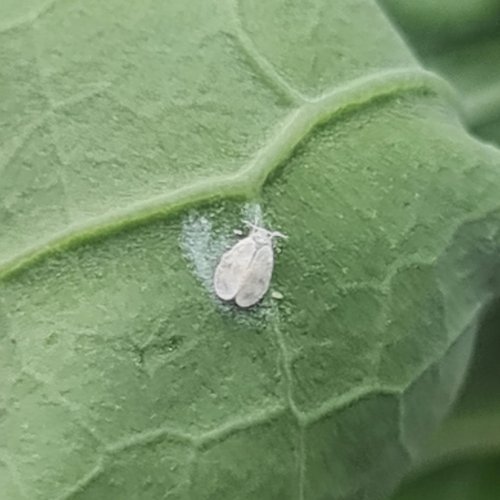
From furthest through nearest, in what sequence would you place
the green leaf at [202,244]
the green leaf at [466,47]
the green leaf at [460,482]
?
the green leaf at [460,482]
the green leaf at [466,47]
the green leaf at [202,244]

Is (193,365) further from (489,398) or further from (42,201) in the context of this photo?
(489,398)

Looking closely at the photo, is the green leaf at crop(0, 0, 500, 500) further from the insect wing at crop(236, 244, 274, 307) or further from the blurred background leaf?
the blurred background leaf

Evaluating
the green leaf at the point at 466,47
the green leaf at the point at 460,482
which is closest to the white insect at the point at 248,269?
the green leaf at the point at 466,47

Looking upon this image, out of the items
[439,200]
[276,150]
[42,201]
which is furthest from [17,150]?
[439,200]

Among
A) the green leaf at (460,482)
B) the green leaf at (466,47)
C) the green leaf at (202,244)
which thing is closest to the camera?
the green leaf at (202,244)

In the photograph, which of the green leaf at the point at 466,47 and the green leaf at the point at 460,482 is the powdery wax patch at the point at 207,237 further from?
the green leaf at the point at 460,482

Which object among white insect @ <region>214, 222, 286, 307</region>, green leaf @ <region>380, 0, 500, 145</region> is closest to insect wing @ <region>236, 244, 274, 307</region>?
white insect @ <region>214, 222, 286, 307</region>

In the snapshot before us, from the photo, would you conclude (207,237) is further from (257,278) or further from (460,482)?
(460,482)
